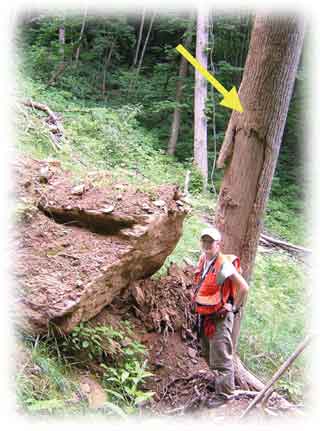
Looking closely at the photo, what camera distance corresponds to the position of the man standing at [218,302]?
3.17 m

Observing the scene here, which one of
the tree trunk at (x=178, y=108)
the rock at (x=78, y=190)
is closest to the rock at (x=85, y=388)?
the rock at (x=78, y=190)

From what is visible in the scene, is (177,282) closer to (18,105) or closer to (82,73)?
(18,105)

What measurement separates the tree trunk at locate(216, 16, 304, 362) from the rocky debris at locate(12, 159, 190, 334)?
0.54m

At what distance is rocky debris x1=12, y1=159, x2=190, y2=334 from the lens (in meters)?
2.95

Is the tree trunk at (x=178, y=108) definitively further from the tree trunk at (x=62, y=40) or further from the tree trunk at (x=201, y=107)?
the tree trunk at (x=62, y=40)

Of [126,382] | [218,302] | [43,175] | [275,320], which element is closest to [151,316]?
[126,382]

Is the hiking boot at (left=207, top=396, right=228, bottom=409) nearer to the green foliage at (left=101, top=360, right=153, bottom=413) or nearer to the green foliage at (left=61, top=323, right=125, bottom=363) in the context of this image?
the green foliage at (left=101, top=360, right=153, bottom=413)

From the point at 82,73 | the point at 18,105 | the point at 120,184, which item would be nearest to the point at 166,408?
the point at 120,184

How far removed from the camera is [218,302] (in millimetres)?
3211

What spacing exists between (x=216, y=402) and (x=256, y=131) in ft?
8.24

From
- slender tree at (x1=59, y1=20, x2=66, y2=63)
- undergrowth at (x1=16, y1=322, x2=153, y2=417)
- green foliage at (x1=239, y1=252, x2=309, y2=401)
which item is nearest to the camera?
undergrowth at (x1=16, y1=322, x2=153, y2=417)

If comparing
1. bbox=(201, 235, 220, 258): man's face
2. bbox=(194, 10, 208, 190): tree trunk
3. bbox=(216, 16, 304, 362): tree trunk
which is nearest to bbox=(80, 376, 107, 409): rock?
bbox=(201, 235, 220, 258): man's face

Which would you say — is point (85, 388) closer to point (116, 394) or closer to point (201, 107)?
point (116, 394)

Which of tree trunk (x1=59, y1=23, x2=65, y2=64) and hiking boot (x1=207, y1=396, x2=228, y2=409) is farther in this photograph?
tree trunk (x1=59, y1=23, x2=65, y2=64)
